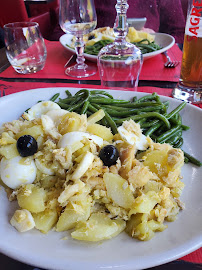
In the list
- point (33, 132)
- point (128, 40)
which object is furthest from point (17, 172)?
point (128, 40)

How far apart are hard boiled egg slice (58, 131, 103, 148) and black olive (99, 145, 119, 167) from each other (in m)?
0.10

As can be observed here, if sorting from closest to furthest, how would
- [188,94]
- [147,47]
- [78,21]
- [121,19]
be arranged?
[188,94]
[121,19]
[78,21]
[147,47]

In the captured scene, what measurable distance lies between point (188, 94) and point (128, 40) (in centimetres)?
161

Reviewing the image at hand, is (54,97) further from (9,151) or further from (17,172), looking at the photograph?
(17,172)

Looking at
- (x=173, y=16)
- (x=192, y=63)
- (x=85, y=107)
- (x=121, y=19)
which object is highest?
(x=121, y=19)

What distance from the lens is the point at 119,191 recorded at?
1.30 meters

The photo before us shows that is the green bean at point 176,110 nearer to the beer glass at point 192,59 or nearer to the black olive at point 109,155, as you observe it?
the beer glass at point 192,59

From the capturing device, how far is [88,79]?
3.04m

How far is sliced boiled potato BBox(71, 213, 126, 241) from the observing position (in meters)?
1.15

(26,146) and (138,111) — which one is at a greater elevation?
Answer: (26,146)

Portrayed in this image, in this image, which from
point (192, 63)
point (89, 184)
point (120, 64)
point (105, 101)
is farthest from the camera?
point (120, 64)

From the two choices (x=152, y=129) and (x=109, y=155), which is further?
(x=152, y=129)

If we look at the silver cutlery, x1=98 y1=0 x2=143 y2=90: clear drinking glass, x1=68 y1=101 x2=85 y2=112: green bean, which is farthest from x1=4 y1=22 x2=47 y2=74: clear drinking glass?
x1=68 y1=101 x2=85 y2=112: green bean

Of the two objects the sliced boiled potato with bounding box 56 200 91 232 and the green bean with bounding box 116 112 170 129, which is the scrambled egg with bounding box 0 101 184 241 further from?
the green bean with bounding box 116 112 170 129
